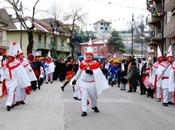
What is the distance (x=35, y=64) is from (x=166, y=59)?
9.28 meters

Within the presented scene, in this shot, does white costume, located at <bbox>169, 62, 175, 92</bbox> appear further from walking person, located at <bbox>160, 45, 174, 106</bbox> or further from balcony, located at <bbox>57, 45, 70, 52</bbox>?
balcony, located at <bbox>57, 45, 70, 52</bbox>

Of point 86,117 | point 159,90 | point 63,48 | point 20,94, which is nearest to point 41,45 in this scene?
point 63,48

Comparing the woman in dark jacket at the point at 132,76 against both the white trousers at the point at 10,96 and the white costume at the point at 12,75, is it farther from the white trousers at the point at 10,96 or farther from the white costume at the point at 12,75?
the white trousers at the point at 10,96

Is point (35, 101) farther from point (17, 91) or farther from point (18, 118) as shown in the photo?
point (18, 118)

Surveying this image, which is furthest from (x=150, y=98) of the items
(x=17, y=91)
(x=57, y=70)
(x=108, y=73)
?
(x=57, y=70)

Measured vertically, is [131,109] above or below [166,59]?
below

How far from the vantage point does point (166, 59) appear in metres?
19.3

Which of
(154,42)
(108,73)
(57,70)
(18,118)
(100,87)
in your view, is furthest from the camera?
(154,42)

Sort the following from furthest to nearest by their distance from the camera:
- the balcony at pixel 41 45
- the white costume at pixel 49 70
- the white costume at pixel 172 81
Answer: the balcony at pixel 41 45 < the white costume at pixel 49 70 < the white costume at pixel 172 81

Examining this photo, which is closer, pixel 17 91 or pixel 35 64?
pixel 17 91

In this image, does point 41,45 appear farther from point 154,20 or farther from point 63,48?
point 154,20

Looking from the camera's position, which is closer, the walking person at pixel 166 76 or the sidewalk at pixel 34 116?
the sidewalk at pixel 34 116

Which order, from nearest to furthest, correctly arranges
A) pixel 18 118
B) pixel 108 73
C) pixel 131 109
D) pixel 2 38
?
pixel 18 118
pixel 131 109
pixel 108 73
pixel 2 38

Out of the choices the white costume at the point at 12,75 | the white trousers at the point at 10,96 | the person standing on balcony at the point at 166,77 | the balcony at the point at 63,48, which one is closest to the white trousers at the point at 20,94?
the white costume at the point at 12,75
